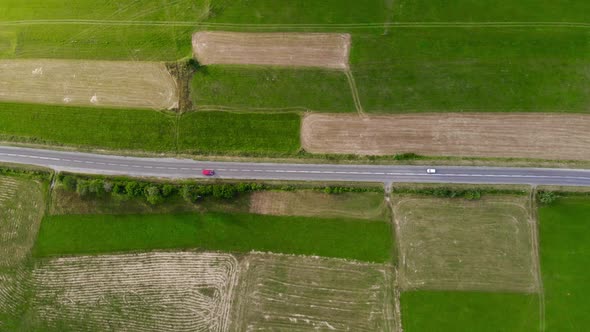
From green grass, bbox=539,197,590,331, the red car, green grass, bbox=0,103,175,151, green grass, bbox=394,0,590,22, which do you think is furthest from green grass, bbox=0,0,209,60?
green grass, bbox=539,197,590,331

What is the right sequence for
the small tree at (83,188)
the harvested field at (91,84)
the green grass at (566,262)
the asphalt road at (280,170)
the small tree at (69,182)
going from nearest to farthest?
1. the green grass at (566,262)
2. the asphalt road at (280,170)
3. the small tree at (83,188)
4. the small tree at (69,182)
5. the harvested field at (91,84)

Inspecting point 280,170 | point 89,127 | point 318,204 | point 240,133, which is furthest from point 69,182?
point 318,204

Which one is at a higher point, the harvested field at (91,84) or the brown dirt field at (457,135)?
the harvested field at (91,84)

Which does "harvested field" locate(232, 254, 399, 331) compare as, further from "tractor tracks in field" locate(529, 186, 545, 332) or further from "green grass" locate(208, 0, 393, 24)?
"green grass" locate(208, 0, 393, 24)

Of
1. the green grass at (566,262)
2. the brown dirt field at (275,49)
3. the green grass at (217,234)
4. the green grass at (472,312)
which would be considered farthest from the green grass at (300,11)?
the green grass at (472,312)

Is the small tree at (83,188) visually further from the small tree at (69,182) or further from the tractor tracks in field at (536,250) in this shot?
the tractor tracks in field at (536,250)

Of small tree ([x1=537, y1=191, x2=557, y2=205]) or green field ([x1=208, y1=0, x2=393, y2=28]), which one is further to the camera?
green field ([x1=208, y1=0, x2=393, y2=28])
